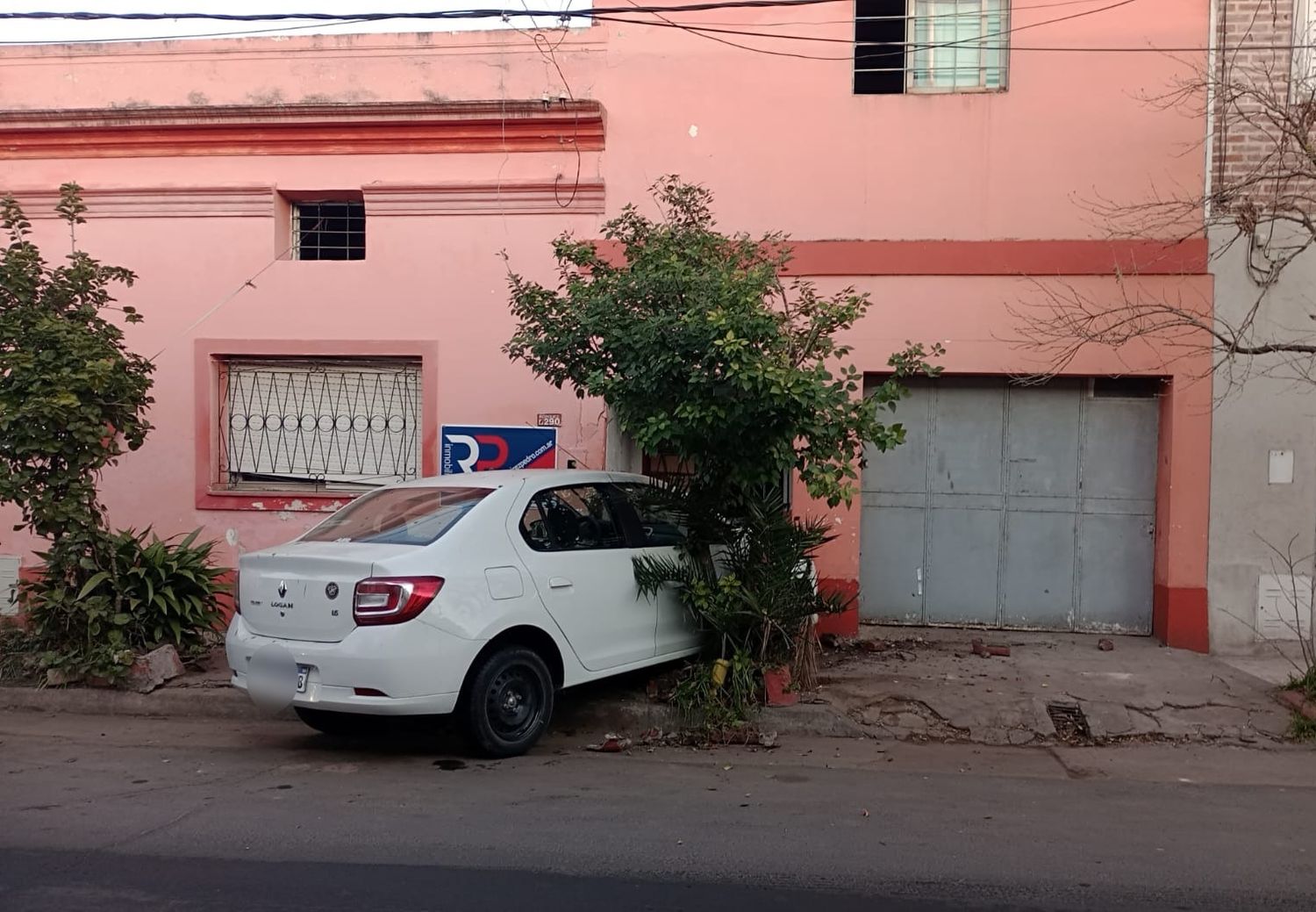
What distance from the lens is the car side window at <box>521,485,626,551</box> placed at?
21.6ft

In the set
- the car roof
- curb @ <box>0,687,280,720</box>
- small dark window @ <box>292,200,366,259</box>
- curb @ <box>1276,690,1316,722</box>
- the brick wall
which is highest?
the brick wall

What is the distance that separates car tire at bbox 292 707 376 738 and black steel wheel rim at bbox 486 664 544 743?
1.02 meters

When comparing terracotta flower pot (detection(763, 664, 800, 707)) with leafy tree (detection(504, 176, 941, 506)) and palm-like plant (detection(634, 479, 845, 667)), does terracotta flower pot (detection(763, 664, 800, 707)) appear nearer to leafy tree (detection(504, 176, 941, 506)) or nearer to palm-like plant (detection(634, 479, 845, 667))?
palm-like plant (detection(634, 479, 845, 667))

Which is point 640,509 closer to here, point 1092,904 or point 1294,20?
point 1092,904

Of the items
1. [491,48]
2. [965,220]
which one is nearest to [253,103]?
[491,48]

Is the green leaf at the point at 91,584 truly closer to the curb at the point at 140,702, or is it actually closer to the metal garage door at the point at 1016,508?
the curb at the point at 140,702

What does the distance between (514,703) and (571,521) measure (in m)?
1.22

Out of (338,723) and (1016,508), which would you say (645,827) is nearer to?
(338,723)

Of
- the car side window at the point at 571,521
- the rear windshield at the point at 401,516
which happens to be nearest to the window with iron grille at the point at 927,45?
the car side window at the point at 571,521

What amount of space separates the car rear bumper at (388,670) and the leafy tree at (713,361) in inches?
78.0

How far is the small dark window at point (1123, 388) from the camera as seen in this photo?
378 inches

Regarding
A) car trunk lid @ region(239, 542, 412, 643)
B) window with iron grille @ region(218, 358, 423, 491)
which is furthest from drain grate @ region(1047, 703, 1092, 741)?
window with iron grille @ region(218, 358, 423, 491)

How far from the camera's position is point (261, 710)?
7418mm

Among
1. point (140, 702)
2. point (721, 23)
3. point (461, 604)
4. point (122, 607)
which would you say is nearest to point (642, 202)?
point (721, 23)
